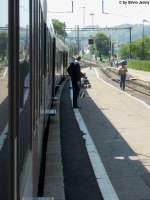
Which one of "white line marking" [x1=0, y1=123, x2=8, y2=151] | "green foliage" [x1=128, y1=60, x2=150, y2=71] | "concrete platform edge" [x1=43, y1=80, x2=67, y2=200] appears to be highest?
"white line marking" [x1=0, y1=123, x2=8, y2=151]

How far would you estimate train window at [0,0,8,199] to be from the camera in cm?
259

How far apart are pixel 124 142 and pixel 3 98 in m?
11.5

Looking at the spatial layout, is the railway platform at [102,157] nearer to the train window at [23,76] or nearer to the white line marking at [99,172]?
the white line marking at [99,172]

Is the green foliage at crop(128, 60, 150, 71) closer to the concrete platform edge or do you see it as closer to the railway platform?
the railway platform

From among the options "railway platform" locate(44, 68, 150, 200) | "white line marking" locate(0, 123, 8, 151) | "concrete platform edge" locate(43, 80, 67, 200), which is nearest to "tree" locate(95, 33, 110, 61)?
"railway platform" locate(44, 68, 150, 200)

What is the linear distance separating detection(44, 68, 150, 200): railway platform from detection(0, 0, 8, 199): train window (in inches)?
230

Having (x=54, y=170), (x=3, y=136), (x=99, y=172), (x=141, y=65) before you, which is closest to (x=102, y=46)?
(x=141, y=65)

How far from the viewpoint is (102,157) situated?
12.0 m

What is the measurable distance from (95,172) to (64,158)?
63.7 inches

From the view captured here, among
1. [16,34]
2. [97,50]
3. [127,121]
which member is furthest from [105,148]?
[97,50]

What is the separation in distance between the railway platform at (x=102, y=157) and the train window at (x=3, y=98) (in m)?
5.83

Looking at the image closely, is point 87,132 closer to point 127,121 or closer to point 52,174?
→ point 127,121

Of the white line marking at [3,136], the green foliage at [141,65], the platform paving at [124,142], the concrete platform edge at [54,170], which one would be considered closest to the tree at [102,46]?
the green foliage at [141,65]

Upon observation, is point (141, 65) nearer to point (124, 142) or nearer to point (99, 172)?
point (124, 142)
